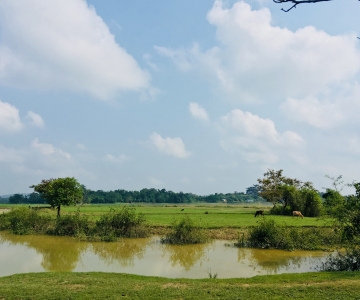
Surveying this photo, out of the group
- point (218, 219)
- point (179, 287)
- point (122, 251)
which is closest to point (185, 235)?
point (122, 251)

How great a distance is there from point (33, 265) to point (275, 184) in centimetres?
4609

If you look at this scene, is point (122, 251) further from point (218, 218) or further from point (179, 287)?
point (218, 218)

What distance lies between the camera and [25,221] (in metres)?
27.4

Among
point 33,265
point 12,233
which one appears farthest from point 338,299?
point 12,233

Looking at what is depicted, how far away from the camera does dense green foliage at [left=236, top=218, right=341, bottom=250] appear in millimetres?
20672

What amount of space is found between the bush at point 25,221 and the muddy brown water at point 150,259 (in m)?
3.47

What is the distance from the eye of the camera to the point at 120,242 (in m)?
23.0

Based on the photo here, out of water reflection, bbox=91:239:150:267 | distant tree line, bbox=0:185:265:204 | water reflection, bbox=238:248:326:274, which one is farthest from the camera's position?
distant tree line, bbox=0:185:265:204

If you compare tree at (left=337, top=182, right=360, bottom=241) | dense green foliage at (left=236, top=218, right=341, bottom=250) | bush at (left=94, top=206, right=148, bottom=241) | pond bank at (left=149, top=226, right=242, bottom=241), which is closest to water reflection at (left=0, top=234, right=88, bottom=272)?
bush at (left=94, top=206, right=148, bottom=241)

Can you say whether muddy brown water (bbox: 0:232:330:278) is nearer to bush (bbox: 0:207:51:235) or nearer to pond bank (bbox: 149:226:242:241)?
pond bank (bbox: 149:226:242:241)

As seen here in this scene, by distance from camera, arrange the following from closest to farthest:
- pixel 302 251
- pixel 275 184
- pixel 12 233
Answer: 1. pixel 302 251
2. pixel 12 233
3. pixel 275 184

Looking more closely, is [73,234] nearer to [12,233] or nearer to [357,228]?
[12,233]

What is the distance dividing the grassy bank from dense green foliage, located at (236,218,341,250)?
879 centimetres

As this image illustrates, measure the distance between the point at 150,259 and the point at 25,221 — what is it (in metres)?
15.1
